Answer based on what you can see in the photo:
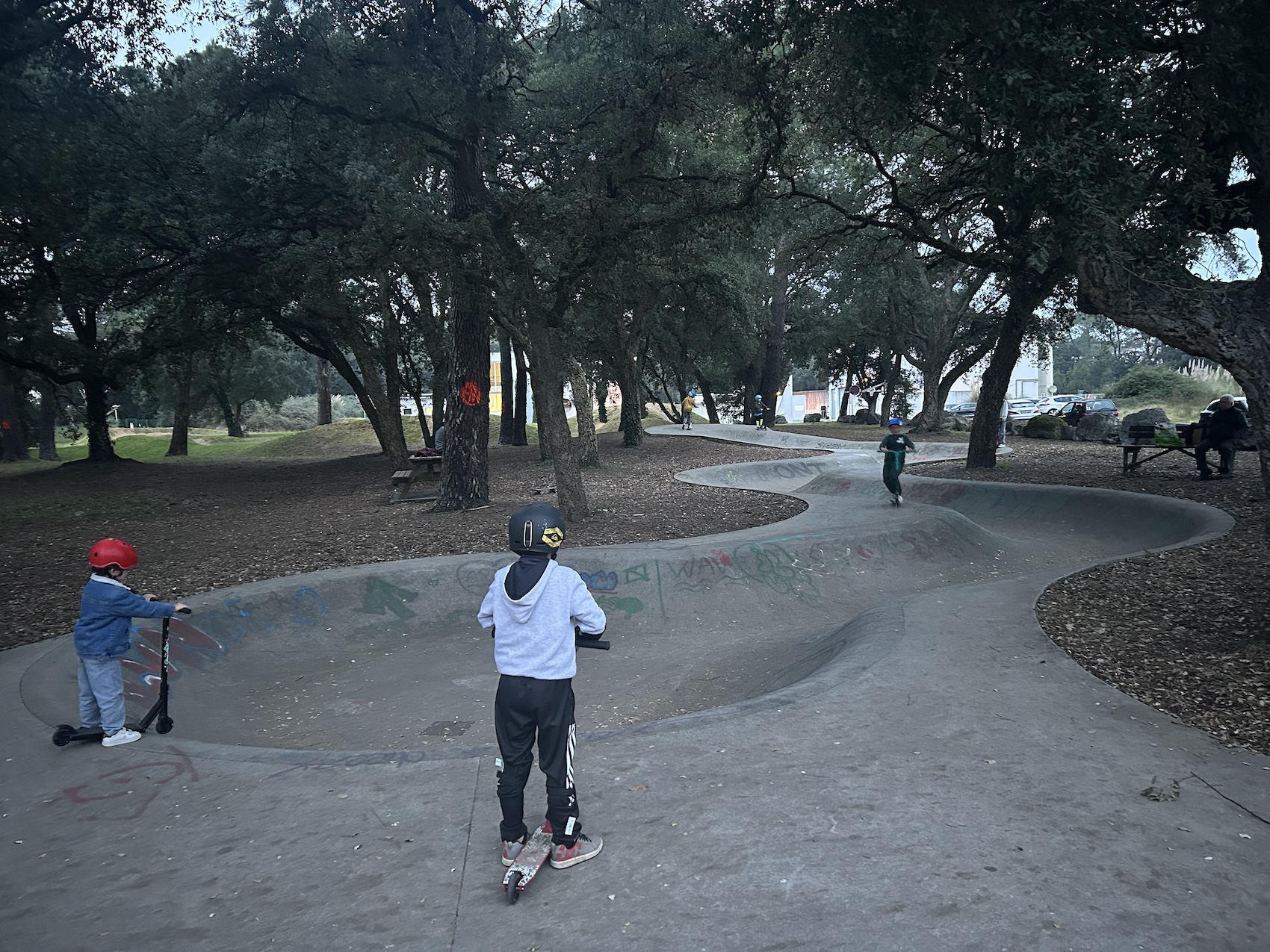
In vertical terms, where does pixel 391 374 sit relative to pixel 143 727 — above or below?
above

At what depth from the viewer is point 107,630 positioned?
5.54 meters

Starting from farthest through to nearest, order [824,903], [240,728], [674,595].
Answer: [674,595] < [240,728] < [824,903]

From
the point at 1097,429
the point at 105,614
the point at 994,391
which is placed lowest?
the point at 105,614

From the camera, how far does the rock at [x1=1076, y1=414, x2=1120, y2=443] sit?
2925 cm

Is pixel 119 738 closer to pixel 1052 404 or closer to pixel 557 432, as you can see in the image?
pixel 557 432

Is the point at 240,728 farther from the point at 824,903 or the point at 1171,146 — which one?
the point at 1171,146

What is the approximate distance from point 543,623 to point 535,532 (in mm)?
438

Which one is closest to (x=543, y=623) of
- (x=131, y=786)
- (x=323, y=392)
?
(x=131, y=786)

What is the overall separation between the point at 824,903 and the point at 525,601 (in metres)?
1.82

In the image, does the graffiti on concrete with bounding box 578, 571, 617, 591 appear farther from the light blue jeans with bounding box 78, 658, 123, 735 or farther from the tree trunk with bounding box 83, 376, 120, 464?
the tree trunk with bounding box 83, 376, 120, 464

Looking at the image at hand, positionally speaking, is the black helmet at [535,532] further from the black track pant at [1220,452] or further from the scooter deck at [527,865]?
the black track pant at [1220,452]

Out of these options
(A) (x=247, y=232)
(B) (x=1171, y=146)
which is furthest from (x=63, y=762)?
(A) (x=247, y=232)

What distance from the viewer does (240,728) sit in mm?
6875

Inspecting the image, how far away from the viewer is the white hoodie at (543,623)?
12.7 ft
